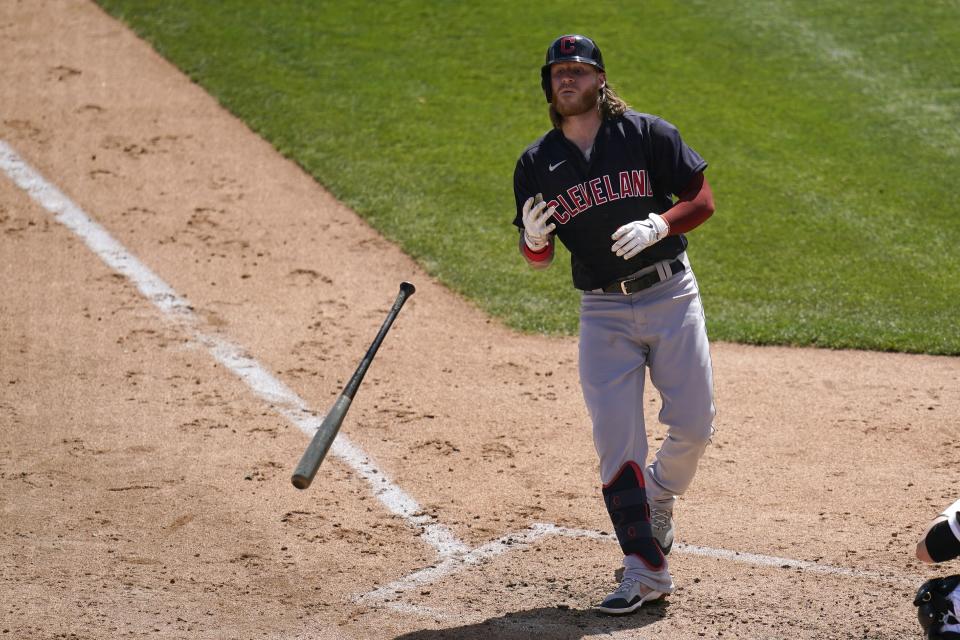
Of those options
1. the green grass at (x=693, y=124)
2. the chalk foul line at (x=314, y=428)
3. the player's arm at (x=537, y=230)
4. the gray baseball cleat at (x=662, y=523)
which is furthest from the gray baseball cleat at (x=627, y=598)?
the green grass at (x=693, y=124)

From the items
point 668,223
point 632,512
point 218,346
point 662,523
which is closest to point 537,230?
point 668,223

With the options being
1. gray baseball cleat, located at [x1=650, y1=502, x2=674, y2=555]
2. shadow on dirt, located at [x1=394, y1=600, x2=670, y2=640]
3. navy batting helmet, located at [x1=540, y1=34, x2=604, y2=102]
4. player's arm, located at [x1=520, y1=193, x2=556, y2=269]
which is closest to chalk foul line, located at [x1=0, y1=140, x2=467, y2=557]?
shadow on dirt, located at [x1=394, y1=600, x2=670, y2=640]

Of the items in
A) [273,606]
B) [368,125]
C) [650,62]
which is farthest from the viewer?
[650,62]

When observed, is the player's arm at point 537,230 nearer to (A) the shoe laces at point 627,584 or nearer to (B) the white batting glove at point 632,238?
(B) the white batting glove at point 632,238

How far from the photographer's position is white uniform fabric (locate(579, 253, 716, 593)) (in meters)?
4.75

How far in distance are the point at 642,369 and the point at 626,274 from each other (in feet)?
1.27

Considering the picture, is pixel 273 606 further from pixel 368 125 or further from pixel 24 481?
pixel 368 125

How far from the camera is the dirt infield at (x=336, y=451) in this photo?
15.7ft

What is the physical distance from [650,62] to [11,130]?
5587 millimetres

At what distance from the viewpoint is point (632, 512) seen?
15.5 ft

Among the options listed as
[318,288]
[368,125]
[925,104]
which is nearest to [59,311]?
[318,288]

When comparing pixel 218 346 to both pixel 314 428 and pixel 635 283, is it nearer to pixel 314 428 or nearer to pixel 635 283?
pixel 314 428

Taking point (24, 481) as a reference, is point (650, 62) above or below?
above

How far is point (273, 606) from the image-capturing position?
4.78m
